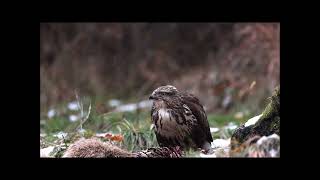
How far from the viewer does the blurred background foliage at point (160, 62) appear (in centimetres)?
969

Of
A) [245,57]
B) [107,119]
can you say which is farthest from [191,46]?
[107,119]

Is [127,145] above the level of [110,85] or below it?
below

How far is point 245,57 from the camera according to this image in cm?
1030

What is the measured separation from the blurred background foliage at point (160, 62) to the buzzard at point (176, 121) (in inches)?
133

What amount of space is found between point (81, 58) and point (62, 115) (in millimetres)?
2229

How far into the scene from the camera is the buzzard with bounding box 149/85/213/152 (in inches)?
220

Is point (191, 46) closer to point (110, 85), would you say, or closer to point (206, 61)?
point (206, 61)

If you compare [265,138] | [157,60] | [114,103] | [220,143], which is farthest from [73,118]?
[265,138]

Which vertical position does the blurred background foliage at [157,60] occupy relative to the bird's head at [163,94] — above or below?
above

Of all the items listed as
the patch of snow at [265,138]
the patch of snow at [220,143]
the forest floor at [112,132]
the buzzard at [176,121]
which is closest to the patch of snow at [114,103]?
the forest floor at [112,132]

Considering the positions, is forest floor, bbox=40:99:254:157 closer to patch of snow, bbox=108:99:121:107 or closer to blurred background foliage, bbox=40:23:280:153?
patch of snow, bbox=108:99:121:107

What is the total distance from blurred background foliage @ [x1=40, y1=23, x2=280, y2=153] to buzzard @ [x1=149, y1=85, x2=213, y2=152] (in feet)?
11.1

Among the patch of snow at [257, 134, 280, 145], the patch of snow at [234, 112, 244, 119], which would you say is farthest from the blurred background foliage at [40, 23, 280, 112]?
the patch of snow at [257, 134, 280, 145]

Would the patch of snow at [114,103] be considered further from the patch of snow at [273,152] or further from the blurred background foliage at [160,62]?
the patch of snow at [273,152]
